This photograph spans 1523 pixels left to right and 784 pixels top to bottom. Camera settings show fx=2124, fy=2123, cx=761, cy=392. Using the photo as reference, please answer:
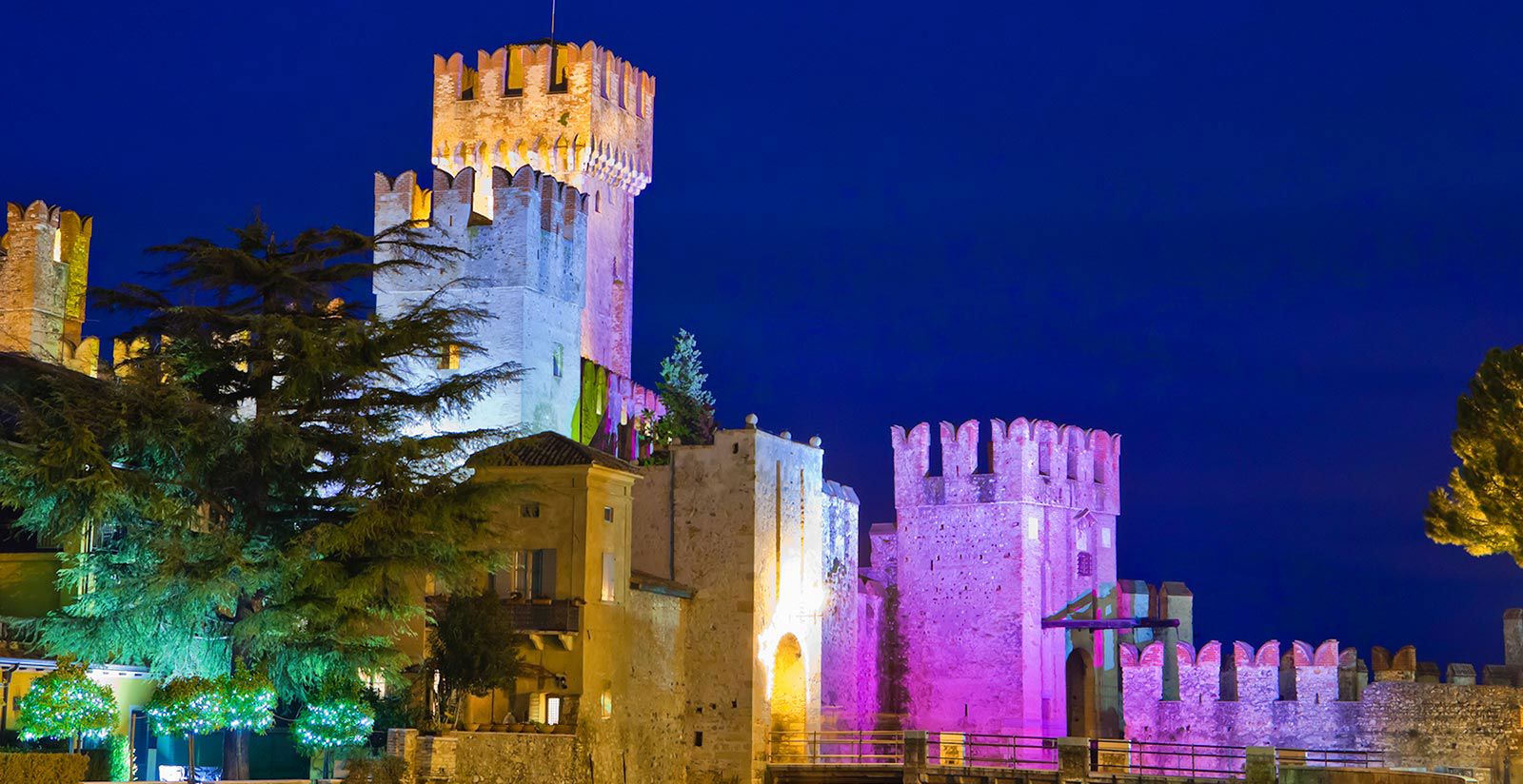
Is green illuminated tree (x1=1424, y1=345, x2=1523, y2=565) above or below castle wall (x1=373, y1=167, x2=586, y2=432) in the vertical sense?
below

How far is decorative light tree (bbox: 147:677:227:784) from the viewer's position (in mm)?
26734

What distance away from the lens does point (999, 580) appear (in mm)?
42594

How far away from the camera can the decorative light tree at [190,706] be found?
26.7 meters

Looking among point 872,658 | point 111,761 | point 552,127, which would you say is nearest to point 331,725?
point 111,761

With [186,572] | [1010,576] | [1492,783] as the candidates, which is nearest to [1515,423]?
[1492,783]

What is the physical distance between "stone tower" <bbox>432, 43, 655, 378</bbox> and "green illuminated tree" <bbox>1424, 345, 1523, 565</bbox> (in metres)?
21.6

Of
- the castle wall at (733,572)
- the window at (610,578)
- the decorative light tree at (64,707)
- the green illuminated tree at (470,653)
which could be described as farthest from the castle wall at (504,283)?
the decorative light tree at (64,707)

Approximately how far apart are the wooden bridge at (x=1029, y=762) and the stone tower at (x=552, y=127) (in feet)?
43.4

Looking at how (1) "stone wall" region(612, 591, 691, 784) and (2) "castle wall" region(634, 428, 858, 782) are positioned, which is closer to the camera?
(1) "stone wall" region(612, 591, 691, 784)

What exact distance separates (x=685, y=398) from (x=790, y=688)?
12.5 m

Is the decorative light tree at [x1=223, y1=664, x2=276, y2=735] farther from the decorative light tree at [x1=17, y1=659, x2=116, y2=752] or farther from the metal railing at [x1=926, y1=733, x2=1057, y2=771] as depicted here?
the metal railing at [x1=926, y1=733, x2=1057, y2=771]

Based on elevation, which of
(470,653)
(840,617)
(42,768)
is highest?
(840,617)

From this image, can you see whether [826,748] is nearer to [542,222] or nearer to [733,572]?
[733,572]

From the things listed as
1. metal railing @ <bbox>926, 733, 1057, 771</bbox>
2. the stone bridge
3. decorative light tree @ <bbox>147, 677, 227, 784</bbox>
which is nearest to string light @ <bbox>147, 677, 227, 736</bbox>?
decorative light tree @ <bbox>147, 677, 227, 784</bbox>
